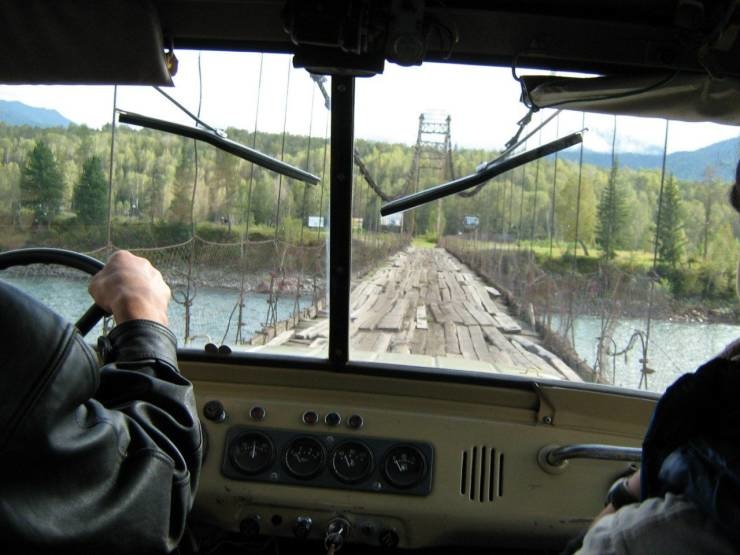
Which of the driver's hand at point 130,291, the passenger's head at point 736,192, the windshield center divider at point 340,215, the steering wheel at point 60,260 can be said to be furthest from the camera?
the windshield center divider at point 340,215

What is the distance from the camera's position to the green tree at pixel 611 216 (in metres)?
2.06

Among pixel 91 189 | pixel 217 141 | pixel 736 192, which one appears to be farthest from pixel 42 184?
pixel 736 192

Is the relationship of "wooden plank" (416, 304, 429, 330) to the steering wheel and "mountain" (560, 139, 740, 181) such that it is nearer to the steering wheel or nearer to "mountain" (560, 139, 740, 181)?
"mountain" (560, 139, 740, 181)

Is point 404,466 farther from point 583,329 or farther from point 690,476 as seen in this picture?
point 690,476

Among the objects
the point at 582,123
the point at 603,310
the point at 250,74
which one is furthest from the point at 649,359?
the point at 250,74

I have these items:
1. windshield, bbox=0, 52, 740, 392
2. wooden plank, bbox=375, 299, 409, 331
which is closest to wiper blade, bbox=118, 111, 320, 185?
windshield, bbox=0, 52, 740, 392

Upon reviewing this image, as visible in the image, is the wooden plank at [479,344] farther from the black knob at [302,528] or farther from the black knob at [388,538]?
the black knob at [302,528]

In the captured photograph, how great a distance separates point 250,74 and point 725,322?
1.67 meters

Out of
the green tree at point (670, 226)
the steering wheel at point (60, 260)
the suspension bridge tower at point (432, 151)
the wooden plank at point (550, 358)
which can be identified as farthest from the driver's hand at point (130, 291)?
the green tree at point (670, 226)

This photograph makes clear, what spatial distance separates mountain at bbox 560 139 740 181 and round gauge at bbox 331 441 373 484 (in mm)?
1215

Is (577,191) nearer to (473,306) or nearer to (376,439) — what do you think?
(473,306)

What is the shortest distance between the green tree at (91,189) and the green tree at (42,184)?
6 centimetres

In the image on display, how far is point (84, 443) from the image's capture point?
926 millimetres

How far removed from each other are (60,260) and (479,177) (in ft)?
4.16
